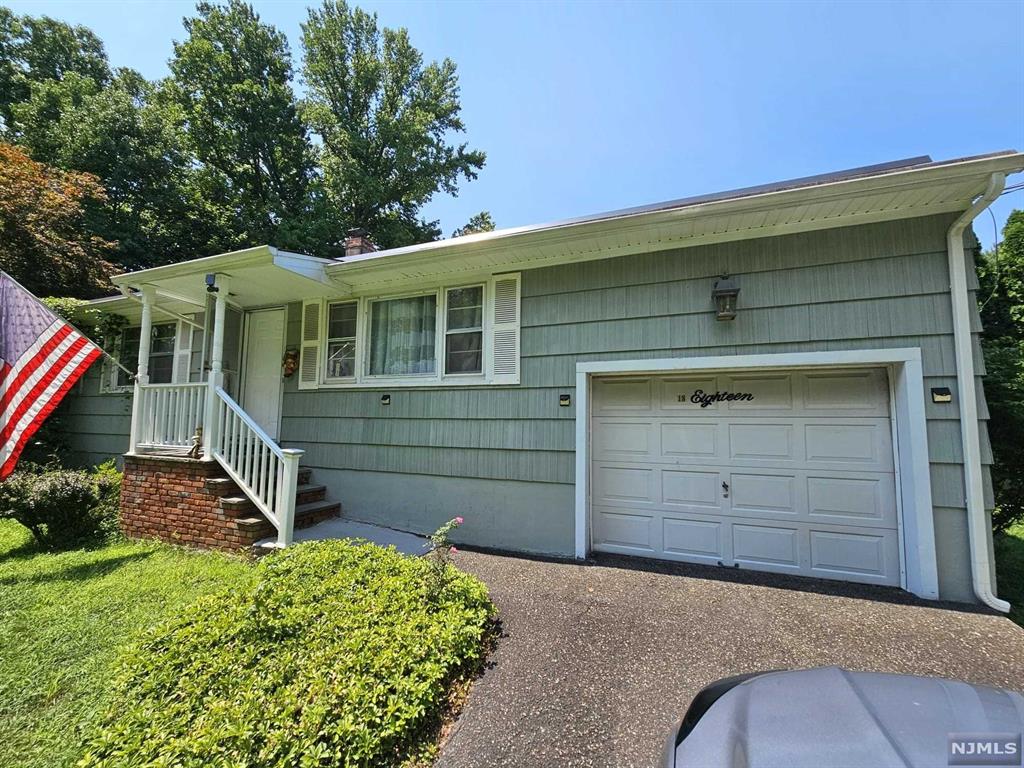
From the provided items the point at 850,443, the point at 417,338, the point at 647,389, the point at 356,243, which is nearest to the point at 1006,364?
the point at 850,443

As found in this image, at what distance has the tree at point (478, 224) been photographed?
19969mm

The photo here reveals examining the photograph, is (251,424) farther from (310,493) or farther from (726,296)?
(726,296)

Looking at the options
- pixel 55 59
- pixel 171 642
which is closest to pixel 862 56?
pixel 171 642

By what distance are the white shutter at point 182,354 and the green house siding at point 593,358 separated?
2244 millimetres

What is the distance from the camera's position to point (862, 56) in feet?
15.7

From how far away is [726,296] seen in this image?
14.1 ft

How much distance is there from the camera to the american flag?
4254mm

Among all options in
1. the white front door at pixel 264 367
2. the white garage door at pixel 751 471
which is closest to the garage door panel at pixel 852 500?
the white garage door at pixel 751 471

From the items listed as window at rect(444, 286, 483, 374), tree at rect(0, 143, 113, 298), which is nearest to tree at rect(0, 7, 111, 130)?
tree at rect(0, 143, 113, 298)

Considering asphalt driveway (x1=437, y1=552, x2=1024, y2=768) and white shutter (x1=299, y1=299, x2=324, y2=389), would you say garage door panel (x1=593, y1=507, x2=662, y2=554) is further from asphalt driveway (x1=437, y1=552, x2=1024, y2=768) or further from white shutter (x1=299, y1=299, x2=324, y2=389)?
white shutter (x1=299, y1=299, x2=324, y2=389)

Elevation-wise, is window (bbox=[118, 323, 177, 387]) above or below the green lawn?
above

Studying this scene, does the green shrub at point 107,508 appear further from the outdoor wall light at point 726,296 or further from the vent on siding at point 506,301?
the outdoor wall light at point 726,296

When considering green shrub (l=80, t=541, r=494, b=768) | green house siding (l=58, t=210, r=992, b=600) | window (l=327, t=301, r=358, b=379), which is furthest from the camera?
window (l=327, t=301, r=358, b=379)

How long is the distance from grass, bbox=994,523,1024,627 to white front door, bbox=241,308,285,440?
333 inches
